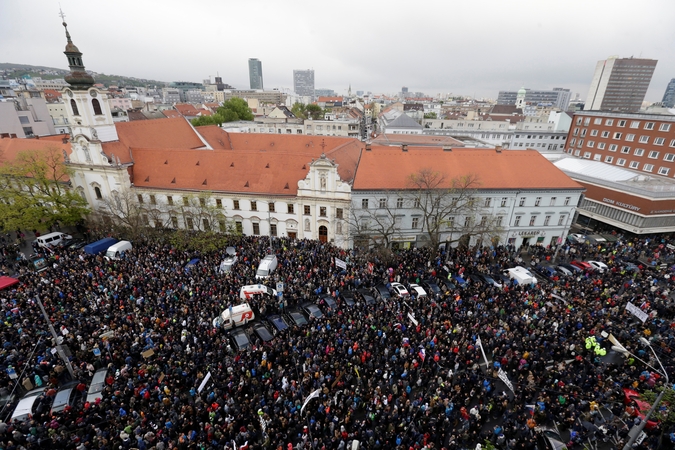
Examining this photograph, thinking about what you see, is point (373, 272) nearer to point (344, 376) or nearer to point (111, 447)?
point (344, 376)

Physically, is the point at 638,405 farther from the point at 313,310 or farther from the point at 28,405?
the point at 28,405

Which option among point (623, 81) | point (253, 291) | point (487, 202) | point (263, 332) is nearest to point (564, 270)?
point (487, 202)

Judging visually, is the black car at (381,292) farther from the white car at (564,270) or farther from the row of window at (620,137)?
the row of window at (620,137)

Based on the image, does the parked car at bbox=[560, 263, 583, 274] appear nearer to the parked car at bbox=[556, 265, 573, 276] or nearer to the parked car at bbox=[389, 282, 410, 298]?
the parked car at bbox=[556, 265, 573, 276]

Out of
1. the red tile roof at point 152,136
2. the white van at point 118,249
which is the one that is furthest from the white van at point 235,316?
the red tile roof at point 152,136

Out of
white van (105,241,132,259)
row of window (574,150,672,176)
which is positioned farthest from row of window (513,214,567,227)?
white van (105,241,132,259)
